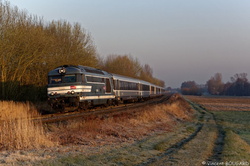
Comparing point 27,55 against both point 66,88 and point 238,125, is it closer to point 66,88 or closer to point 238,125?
point 66,88

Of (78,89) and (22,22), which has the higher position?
(22,22)

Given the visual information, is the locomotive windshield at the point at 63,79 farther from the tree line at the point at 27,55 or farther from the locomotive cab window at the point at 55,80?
the tree line at the point at 27,55

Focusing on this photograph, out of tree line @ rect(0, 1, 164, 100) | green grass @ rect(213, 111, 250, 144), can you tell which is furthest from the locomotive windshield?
green grass @ rect(213, 111, 250, 144)

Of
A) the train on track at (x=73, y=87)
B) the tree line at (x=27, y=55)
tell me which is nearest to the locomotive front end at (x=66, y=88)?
the train on track at (x=73, y=87)

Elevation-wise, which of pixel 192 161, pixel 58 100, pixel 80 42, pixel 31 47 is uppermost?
pixel 80 42

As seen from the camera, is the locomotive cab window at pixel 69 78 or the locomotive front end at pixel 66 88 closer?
the locomotive front end at pixel 66 88

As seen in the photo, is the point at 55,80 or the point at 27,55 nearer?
the point at 55,80

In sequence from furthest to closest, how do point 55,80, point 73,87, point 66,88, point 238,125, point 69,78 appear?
point 55,80 → point 69,78 → point 66,88 → point 73,87 → point 238,125

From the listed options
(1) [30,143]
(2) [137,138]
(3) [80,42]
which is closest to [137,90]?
(3) [80,42]

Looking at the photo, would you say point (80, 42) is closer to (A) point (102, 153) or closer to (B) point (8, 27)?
(B) point (8, 27)

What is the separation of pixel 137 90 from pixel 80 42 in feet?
34.5

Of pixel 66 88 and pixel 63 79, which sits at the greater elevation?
pixel 63 79

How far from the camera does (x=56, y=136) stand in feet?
30.5

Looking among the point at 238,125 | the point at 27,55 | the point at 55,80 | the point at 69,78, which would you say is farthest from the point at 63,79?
the point at 238,125
